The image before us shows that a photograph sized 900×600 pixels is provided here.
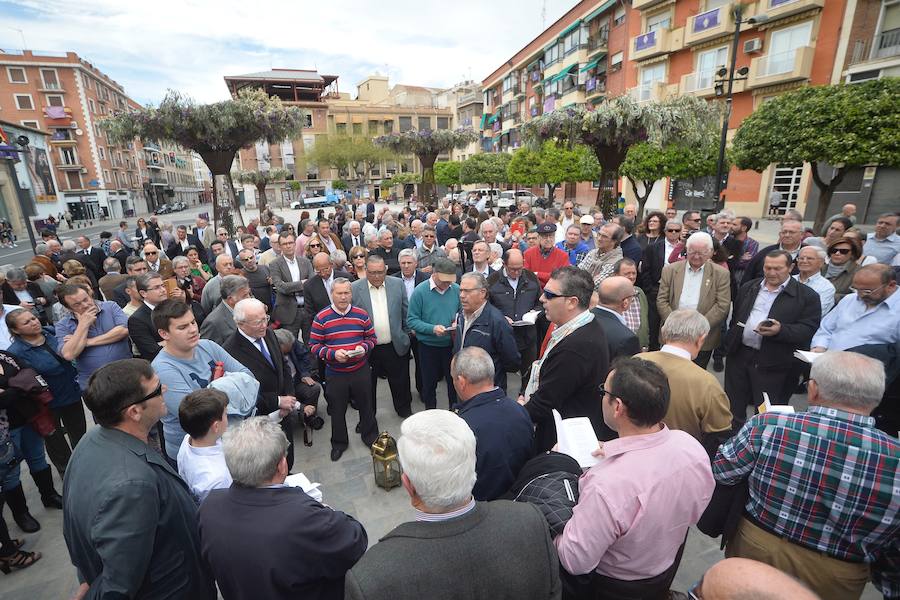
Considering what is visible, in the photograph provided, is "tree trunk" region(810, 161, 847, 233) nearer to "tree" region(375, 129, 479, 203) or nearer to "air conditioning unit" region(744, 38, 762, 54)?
"tree" region(375, 129, 479, 203)

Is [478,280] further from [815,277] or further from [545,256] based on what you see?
[815,277]

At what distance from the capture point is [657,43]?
82.1ft

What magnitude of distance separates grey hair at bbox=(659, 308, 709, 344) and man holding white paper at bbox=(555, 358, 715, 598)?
792mm

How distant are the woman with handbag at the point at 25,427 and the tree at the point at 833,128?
54.3ft

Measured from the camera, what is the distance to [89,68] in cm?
4625

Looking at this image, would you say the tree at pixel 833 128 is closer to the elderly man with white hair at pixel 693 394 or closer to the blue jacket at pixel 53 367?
the elderly man with white hair at pixel 693 394

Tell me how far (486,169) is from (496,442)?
112 feet

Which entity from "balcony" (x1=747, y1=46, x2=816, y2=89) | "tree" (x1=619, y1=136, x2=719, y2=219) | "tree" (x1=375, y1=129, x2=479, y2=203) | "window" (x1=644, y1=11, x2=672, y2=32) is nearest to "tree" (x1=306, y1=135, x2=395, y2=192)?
"window" (x1=644, y1=11, x2=672, y2=32)

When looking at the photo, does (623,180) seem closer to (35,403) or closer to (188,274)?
(188,274)

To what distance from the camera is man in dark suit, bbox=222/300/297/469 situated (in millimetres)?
3375

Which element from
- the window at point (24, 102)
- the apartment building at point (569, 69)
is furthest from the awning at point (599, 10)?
the window at point (24, 102)

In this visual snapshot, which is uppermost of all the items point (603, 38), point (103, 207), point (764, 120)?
point (603, 38)

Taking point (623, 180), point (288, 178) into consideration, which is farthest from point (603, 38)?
point (288, 178)

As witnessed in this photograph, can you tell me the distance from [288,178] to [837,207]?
5591 centimetres
